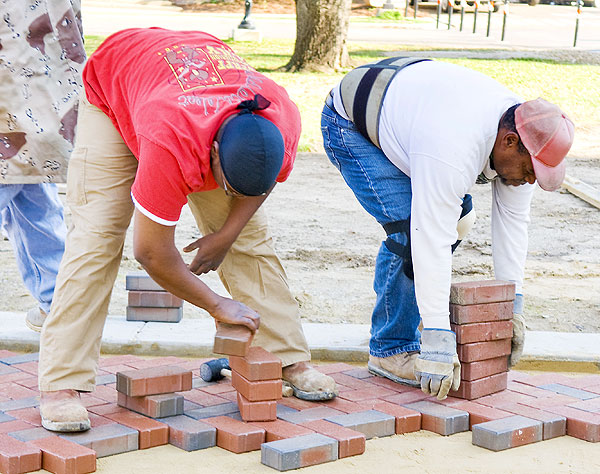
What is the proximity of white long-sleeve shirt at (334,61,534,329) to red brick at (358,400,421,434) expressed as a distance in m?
0.38

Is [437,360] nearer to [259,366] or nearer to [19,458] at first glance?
[259,366]

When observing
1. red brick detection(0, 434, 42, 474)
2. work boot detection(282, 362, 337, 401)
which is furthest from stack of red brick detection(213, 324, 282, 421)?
red brick detection(0, 434, 42, 474)

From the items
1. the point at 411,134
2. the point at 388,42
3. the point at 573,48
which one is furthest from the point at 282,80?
the point at 411,134

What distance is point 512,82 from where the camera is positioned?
13.2 meters

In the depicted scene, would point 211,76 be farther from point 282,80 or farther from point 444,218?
point 282,80

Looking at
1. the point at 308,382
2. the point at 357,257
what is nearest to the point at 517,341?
the point at 308,382

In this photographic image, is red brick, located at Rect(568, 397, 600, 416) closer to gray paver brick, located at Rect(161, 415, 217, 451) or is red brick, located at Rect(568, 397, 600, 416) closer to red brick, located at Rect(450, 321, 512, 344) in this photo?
red brick, located at Rect(450, 321, 512, 344)

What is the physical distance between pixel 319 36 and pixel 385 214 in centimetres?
1017

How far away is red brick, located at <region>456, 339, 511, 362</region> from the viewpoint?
12.3 ft

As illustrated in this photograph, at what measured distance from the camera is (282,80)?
1284 centimetres

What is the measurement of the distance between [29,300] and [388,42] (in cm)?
1511

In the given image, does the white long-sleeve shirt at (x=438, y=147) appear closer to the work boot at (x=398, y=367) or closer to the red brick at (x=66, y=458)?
the work boot at (x=398, y=367)

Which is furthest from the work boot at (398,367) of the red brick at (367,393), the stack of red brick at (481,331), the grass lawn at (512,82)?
the grass lawn at (512,82)

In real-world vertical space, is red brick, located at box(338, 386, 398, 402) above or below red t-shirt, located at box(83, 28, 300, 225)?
below
